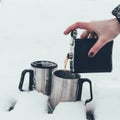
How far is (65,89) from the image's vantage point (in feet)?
3.78

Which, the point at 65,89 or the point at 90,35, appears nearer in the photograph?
the point at 65,89

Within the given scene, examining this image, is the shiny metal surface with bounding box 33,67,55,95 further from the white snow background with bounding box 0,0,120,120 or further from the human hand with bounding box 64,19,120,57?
the human hand with bounding box 64,19,120,57

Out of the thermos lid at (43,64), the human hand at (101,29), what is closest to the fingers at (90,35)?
the human hand at (101,29)

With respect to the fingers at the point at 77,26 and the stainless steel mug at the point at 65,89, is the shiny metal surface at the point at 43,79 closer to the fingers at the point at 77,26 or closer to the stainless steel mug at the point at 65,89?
the stainless steel mug at the point at 65,89

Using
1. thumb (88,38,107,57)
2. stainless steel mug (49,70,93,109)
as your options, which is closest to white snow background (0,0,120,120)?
stainless steel mug (49,70,93,109)

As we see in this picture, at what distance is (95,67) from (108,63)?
0.05m

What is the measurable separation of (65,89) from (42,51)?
588mm

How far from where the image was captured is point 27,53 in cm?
168

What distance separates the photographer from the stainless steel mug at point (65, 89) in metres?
1.15

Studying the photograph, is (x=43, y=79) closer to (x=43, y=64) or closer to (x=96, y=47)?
(x=43, y=64)

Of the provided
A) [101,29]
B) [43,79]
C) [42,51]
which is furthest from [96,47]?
[42,51]

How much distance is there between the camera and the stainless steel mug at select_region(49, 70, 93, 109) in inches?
45.3

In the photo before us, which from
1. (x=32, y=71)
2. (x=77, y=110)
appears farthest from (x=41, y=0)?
(x=77, y=110)

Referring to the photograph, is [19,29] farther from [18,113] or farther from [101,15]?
[18,113]
